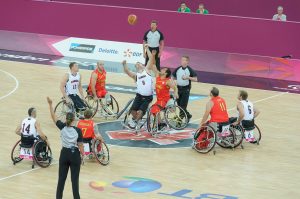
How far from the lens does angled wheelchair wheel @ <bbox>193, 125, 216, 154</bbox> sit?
67.7ft

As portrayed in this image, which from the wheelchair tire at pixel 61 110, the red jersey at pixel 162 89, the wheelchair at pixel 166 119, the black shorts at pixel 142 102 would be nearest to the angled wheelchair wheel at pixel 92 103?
Answer: the wheelchair tire at pixel 61 110

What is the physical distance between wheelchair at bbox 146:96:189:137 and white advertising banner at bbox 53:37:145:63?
11.0 m

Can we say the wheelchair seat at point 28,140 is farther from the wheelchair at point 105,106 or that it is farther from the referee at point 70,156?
the wheelchair at point 105,106

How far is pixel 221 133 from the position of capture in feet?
68.7

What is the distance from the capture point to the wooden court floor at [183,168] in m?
17.6

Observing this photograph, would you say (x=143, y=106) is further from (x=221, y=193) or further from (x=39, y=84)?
(x=39, y=84)

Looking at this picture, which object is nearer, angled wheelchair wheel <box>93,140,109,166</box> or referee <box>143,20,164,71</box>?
angled wheelchair wheel <box>93,140,109,166</box>

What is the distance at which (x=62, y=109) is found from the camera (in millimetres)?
24000

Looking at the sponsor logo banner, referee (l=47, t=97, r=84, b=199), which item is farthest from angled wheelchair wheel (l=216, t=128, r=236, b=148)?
the sponsor logo banner

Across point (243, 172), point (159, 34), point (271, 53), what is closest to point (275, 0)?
point (271, 53)

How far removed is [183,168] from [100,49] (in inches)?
647

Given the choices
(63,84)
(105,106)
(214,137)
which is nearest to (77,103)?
(63,84)

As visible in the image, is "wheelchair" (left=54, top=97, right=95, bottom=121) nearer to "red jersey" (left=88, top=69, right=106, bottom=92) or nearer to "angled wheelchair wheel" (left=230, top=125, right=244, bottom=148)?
"red jersey" (left=88, top=69, right=106, bottom=92)

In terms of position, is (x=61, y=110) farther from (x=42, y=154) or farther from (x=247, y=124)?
(x=247, y=124)
